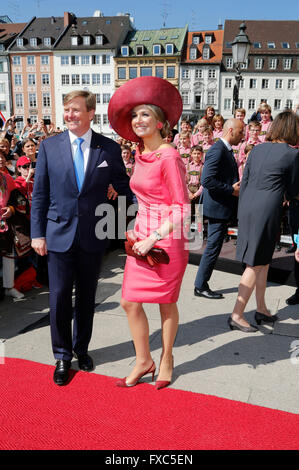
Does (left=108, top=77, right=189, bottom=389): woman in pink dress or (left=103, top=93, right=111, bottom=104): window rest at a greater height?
(left=103, top=93, right=111, bottom=104): window

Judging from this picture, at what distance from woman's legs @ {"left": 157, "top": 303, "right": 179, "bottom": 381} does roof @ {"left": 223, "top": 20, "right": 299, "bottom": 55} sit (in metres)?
52.7

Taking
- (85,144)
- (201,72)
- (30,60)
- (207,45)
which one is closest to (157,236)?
(85,144)

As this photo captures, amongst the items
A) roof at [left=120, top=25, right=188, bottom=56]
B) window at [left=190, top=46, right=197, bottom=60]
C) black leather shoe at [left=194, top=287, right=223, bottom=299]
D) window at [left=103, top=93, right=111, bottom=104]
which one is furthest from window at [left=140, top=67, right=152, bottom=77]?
black leather shoe at [left=194, top=287, right=223, bottom=299]

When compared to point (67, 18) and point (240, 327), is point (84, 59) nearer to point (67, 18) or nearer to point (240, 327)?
point (67, 18)

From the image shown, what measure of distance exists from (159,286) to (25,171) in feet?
10.1

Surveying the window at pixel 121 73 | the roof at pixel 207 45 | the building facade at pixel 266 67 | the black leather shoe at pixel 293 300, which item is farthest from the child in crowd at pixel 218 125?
the window at pixel 121 73

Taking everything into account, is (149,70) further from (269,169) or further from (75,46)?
(269,169)

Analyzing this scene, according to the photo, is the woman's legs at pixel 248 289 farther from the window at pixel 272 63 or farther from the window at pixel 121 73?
the window at pixel 272 63

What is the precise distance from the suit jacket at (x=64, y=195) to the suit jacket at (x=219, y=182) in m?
1.49

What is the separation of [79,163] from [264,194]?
1.69 metres

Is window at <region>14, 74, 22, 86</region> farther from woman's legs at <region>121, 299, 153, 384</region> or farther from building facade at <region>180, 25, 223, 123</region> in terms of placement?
woman's legs at <region>121, 299, 153, 384</region>

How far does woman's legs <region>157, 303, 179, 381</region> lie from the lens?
2.84 metres

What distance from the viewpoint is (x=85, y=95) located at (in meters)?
2.88

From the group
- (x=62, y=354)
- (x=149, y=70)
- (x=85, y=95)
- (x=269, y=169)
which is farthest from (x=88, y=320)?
(x=149, y=70)
